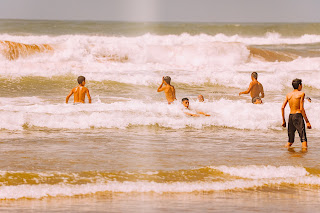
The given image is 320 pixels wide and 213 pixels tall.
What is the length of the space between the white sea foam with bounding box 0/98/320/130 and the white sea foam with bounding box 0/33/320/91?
308 inches

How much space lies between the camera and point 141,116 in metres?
12.4

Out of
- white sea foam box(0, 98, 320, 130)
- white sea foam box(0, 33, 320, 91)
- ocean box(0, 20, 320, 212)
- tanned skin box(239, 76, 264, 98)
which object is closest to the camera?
ocean box(0, 20, 320, 212)

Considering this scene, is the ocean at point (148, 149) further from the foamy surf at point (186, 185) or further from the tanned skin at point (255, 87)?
the tanned skin at point (255, 87)

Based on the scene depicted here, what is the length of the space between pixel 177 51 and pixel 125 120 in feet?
61.1

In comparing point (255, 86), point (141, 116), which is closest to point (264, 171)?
point (141, 116)

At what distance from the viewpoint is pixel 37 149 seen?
898cm

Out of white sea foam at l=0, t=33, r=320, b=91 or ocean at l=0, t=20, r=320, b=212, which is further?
white sea foam at l=0, t=33, r=320, b=91

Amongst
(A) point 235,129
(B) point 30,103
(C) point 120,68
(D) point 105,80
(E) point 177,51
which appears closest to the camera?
(A) point 235,129

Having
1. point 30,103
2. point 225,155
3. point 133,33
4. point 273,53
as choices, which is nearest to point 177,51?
point 273,53

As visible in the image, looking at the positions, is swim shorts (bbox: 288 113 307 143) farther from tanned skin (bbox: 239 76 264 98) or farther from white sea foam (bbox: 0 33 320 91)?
white sea foam (bbox: 0 33 320 91)

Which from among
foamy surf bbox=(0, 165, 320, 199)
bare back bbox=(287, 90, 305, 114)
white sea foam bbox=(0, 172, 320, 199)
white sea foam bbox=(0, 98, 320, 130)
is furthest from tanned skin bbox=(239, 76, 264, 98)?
white sea foam bbox=(0, 172, 320, 199)

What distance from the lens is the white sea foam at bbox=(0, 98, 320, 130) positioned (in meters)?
11.7

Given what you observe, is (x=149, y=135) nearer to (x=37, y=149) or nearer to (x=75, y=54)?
(x=37, y=149)

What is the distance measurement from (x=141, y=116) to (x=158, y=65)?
14.6m
